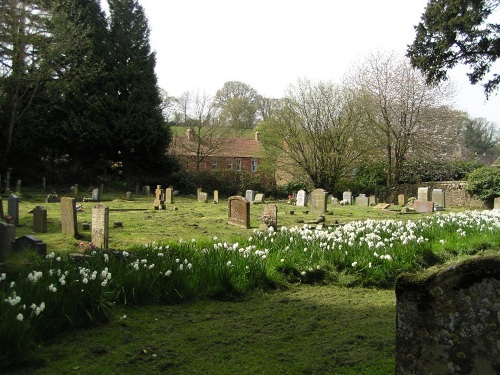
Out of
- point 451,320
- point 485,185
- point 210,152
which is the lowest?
point 451,320

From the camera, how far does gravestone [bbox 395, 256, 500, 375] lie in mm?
2332

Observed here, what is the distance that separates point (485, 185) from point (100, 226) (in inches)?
910

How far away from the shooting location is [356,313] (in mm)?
5469

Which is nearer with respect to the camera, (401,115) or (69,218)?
(69,218)

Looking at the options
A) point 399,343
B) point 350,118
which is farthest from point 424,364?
point 350,118

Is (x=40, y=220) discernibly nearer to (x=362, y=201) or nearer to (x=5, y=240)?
(x=5, y=240)

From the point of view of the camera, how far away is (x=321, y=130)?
1250 inches

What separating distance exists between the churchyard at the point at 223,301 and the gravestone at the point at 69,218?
881 millimetres

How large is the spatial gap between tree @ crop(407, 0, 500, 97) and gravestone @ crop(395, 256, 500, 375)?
18175 millimetres

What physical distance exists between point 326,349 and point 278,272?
291 centimetres

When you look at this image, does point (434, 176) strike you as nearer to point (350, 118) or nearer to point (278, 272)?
point (350, 118)

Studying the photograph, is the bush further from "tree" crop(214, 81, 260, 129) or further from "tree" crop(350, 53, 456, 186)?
"tree" crop(214, 81, 260, 129)

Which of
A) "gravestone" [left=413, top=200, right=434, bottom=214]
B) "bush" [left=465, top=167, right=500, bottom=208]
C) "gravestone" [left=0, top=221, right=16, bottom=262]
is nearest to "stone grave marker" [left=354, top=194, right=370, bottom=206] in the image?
"bush" [left=465, top=167, right=500, bottom=208]

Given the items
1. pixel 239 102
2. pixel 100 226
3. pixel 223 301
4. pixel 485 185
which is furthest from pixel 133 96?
pixel 223 301
